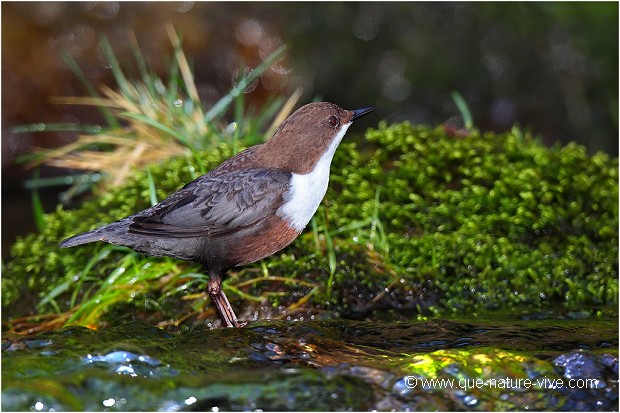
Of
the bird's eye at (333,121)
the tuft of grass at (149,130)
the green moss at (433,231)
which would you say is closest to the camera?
the bird's eye at (333,121)

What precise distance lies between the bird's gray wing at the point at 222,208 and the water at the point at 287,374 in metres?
0.67

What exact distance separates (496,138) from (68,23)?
4.81m

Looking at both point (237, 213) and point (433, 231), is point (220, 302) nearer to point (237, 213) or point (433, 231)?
point (237, 213)

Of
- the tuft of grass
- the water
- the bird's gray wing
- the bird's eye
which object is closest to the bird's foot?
the bird's gray wing

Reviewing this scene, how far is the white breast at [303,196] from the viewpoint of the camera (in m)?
3.86

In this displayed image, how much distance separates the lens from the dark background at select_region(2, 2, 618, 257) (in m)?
8.08

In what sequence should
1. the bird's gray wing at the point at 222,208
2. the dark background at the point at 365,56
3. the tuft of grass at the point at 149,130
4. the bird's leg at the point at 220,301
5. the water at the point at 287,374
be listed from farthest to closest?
the dark background at the point at 365,56 → the tuft of grass at the point at 149,130 → the bird's leg at the point at 220,301 → the bird's gray wing at the point at 222,208 → the water at the point at 287,374

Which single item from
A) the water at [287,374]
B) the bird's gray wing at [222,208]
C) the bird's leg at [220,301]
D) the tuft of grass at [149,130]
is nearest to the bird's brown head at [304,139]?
the bird's gray wing at [222,208]

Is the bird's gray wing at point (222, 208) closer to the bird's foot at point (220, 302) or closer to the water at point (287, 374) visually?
the bird's foot at point (220, 302)

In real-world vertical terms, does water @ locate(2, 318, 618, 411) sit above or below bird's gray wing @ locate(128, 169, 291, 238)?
below

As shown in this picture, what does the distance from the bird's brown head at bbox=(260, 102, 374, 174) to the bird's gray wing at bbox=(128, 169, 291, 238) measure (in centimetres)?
11

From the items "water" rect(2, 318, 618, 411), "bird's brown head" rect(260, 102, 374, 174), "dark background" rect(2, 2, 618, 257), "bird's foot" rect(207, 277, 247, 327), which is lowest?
"water" rect(2, 318, 618, 411)

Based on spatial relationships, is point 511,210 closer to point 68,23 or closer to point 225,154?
point 225,154

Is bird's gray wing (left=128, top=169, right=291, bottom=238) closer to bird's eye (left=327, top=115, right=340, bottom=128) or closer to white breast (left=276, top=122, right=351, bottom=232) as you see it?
white breast (left=276, top=122, right=351, bottom=232)
